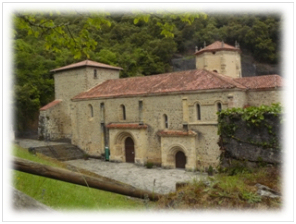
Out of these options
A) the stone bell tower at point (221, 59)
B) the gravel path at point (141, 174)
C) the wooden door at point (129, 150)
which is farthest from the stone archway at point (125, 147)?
the stone bell tower at point (221, 59)

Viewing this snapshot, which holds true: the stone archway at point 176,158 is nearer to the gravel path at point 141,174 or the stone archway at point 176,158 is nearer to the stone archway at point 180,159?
the stone archway at point 180,159

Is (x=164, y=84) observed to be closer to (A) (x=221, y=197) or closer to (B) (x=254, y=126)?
(B) (x=254, y=126)

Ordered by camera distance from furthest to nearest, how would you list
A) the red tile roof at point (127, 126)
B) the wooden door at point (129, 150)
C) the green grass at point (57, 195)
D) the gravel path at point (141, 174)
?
the wooden door at point (129, 150)
the red tile roof at point (127, 126)
the gravel path at point (141, 174)
the green grass at point (57, 195)

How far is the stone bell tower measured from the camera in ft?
86.1

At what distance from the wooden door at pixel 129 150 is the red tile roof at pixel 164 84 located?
3734 millimetres

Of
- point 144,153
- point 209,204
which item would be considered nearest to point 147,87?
point 144,153

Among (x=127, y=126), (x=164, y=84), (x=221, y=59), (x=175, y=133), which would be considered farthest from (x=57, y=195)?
(x=221, y=59)

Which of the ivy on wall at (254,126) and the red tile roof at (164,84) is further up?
the red tile roof at (164,84)

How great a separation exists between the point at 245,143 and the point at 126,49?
42.8m

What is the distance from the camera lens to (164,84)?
20.8 m

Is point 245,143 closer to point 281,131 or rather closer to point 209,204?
point 281,131

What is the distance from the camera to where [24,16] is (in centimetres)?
669

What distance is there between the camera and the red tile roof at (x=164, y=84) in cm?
1843

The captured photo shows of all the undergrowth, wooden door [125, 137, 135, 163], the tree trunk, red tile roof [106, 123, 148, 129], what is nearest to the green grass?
the undergrowth
